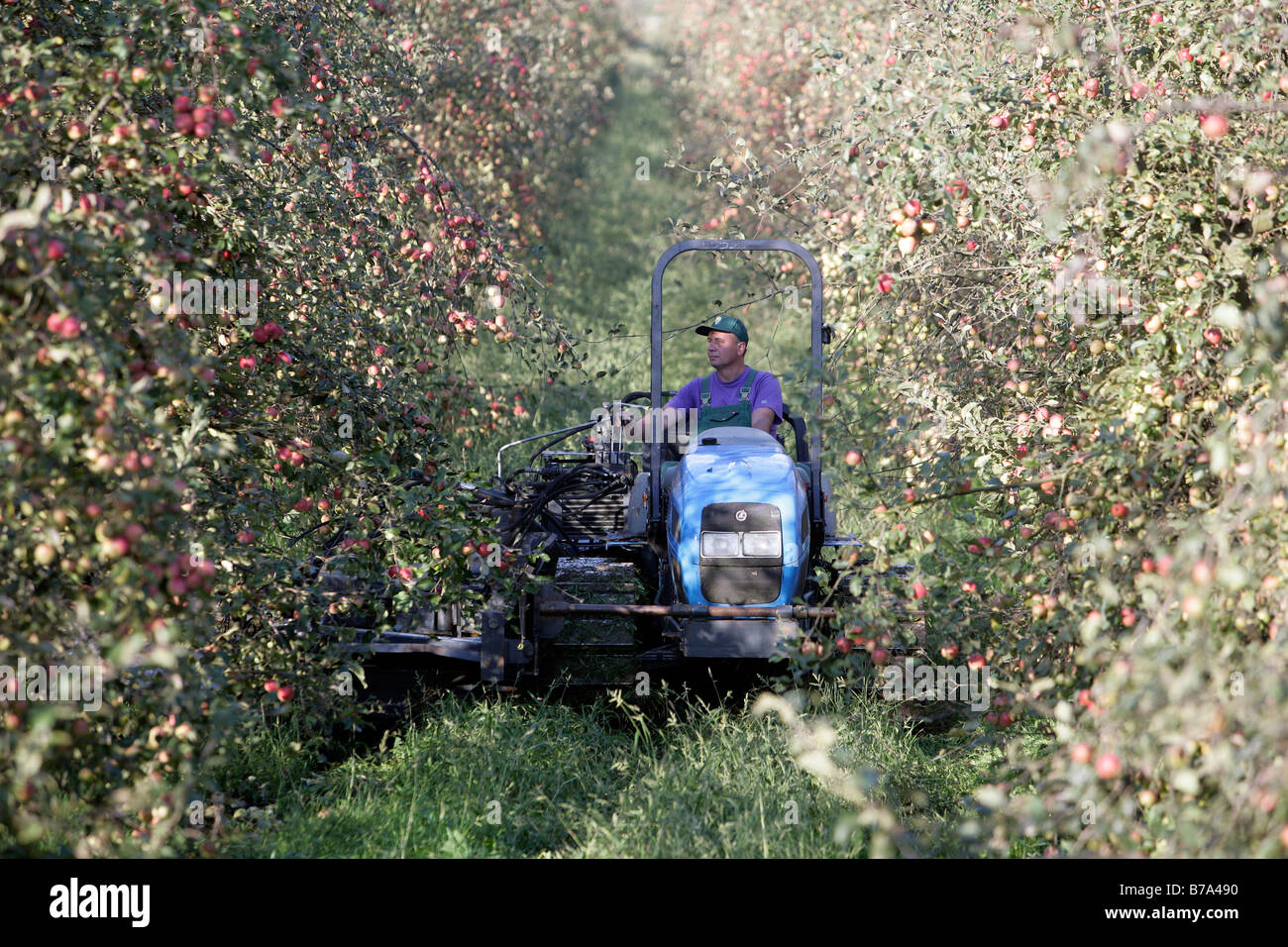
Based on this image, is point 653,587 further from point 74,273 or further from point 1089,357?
point 74,273

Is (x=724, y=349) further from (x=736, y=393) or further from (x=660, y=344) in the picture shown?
(x=660, y=344)

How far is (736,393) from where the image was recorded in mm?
6469

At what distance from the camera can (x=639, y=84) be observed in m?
34.0

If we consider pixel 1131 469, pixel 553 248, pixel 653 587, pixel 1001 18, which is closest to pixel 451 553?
pixel 653 587

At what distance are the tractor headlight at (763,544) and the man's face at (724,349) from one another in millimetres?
1529

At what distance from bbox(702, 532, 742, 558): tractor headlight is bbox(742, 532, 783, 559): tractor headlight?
3 centimetres

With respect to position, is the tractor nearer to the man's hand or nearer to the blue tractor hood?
the blue tractor hood

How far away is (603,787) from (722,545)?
119 centimetres

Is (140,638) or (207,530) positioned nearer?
(140,638)

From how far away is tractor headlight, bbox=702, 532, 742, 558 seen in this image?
16.9 feet

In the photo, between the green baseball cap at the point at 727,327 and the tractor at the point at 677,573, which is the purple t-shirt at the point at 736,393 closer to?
the tractor at the point at 677,573

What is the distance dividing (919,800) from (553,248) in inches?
495

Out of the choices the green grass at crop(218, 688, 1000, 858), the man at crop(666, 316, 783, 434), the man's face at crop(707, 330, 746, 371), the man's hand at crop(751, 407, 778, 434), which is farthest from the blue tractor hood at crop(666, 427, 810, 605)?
the man's face at crop(707, 330, 746, 371)

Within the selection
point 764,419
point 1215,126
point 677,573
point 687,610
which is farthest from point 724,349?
point 1215,126
